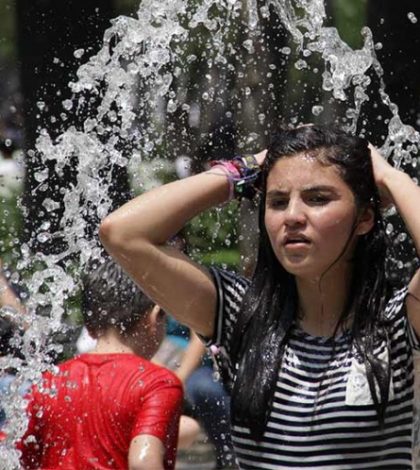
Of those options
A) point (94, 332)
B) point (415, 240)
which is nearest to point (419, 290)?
point (415, 240)

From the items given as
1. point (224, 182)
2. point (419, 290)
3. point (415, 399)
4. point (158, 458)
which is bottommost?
point (158, 458)

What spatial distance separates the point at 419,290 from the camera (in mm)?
2896

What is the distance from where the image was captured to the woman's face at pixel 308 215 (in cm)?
292

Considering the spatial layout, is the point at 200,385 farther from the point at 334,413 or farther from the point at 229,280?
the point at 334,413

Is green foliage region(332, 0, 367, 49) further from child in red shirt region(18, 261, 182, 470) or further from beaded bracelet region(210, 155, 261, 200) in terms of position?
beaded bracelet region(210, 155, 261, 200)

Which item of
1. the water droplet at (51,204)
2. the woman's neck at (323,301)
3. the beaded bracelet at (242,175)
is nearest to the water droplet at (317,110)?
the water droplet at (51,204)

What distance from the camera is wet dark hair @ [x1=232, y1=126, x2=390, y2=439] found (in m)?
2.91

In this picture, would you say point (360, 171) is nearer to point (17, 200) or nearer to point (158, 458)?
point (158, 458)

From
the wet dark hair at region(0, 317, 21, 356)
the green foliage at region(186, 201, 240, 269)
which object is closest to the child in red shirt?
the wet dark hair at region(0, 317, 21, 356)

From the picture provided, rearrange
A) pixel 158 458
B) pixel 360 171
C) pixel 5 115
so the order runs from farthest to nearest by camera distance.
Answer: pixel 5 115, pixel 158 458, pixel 360 171

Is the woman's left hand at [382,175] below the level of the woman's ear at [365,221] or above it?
above

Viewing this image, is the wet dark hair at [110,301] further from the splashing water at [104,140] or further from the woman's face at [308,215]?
the woman's face at [308,215]

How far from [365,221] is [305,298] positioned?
7.8 inches

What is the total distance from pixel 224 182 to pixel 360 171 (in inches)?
11.3
